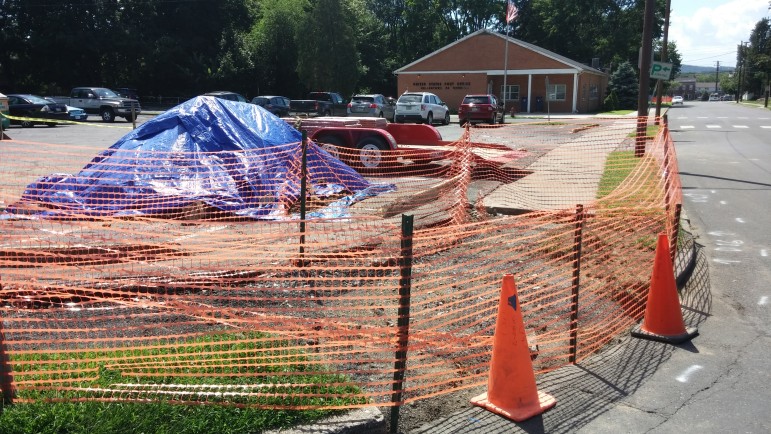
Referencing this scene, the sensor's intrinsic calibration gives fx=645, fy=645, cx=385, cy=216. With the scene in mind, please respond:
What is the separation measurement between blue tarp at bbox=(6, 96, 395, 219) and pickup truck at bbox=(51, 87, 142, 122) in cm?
2721

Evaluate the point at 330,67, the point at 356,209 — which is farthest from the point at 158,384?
the point at 330,67

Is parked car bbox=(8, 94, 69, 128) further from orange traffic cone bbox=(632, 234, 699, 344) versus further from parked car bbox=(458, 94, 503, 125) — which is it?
orange traffic cone bbox=(632, 234, 699, 344)

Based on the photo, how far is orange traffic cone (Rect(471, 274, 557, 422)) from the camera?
12.9 feet

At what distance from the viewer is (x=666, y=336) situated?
17.6ft

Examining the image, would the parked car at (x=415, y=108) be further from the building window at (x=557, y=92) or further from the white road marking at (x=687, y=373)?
the white road marking at (x=687, y=373)

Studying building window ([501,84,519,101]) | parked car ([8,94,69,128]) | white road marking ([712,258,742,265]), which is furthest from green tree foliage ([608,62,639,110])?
white road marking ([712,258,742,265])

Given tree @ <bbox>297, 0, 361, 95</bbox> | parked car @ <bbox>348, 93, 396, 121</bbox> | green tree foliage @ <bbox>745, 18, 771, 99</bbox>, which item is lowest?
parked car @ <bbox>348, 93, 396, 121</bbox>

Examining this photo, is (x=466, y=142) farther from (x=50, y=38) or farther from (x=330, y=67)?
(x=50, y=38)

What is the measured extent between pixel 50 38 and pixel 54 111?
2281 centimetres

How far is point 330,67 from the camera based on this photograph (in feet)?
164

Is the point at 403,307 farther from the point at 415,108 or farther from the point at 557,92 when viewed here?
the point at 557,92

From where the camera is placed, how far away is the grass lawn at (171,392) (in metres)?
3.57

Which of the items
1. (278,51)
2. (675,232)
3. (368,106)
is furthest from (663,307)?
(278,51)

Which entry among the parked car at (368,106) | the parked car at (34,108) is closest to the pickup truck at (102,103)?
the parked car at (34,108)
